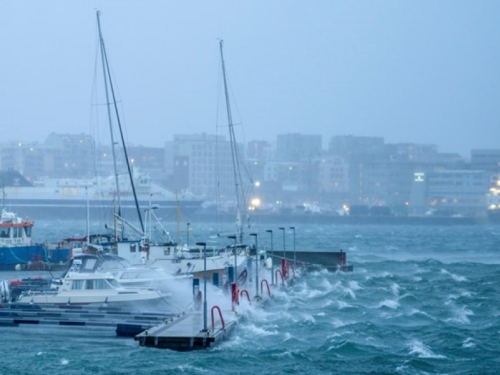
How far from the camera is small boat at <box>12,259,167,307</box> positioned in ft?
87.6

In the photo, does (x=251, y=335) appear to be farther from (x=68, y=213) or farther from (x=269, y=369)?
A: (x=68, y=213)

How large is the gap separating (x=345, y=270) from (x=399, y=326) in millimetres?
17330

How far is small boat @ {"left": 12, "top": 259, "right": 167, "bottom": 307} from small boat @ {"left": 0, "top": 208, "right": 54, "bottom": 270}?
13826 millimetres

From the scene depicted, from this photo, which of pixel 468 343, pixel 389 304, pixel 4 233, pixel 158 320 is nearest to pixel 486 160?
pixel 4 233

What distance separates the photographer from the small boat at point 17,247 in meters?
41.2

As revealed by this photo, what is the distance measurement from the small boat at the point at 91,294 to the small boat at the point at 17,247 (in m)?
13.8

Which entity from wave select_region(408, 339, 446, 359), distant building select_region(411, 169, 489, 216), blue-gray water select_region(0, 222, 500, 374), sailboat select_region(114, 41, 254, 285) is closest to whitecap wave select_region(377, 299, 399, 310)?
blue-gray water select_region(0, 222, 500, 374)

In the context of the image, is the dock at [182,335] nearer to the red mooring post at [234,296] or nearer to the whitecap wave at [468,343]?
the red mooring post at [234,296]

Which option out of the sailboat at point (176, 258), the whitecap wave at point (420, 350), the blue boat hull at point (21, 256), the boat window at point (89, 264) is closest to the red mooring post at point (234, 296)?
the whitecap wave at point (420, 350)

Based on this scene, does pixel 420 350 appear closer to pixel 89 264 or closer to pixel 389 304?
pixel 389 304

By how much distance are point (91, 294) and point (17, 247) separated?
52.5ft

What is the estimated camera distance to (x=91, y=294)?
26.8m

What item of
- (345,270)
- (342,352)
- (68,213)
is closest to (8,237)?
(345,270)

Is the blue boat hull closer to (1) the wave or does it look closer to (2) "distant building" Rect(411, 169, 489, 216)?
(1) the wave
